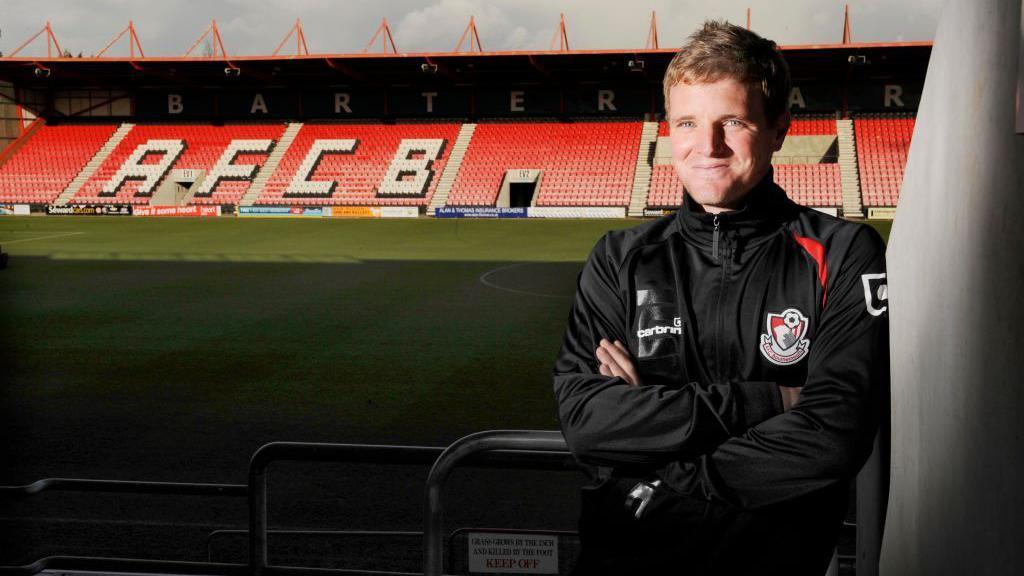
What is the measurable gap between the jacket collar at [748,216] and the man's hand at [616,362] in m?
0.31

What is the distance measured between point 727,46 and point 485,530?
1.98 m

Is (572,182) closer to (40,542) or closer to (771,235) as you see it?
(40,542)

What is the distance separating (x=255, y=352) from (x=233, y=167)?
3761 centimetres

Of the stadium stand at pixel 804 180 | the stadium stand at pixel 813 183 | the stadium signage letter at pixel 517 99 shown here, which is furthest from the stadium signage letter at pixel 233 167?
the stadium stand at pixel 813 183

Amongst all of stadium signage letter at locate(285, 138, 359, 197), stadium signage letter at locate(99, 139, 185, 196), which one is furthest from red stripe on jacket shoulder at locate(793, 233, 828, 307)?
stadium signage letter at locate(99, 139, 185, 196)

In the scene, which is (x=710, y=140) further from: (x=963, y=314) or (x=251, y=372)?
(x=251, y=372)

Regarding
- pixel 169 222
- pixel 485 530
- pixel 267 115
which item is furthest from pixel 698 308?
pixel 267 115

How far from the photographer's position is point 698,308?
7.00 feet

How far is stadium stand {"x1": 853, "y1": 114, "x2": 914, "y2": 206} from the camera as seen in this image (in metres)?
40.1

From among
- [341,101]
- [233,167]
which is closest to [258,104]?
[341,101]

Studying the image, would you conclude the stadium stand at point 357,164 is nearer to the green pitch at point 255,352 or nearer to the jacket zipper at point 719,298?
the green pitch at point 255,352

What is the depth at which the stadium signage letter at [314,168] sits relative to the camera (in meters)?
45.4

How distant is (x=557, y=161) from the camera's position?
45.4 meters

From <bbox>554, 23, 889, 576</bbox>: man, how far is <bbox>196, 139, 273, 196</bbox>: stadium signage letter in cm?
4643
